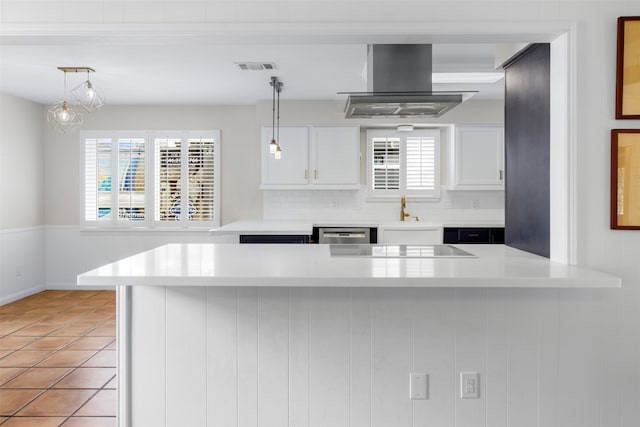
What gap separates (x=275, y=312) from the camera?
90.0 inches

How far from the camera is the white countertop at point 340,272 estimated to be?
1.82 metres

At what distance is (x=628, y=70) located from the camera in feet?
6.89

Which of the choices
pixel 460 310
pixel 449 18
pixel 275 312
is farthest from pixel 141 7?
pixel 460 310

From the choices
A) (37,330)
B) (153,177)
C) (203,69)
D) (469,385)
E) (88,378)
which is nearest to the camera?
(469,385)

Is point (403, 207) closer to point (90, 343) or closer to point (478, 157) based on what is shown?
point (478, 157)

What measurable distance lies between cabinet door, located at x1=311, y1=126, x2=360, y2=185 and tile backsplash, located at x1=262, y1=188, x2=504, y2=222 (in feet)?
1.35

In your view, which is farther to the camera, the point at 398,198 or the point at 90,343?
the point at 398,198

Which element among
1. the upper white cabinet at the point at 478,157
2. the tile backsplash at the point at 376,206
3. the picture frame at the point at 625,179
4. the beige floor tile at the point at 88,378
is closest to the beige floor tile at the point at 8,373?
the beige floor tile at the point at 88,378

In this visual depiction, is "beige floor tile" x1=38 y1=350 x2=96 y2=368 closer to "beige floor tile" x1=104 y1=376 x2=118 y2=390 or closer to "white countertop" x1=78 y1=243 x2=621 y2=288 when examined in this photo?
"beige floor tile" x1=104 y1=376 x2=118 y2=390

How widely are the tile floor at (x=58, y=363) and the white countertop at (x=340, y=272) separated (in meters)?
1.22

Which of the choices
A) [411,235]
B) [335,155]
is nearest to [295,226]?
[335,155]

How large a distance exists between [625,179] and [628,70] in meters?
0.49

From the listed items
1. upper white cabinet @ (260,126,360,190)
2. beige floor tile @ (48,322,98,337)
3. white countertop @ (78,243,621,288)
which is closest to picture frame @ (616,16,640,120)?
white countertop @ (78,243,621,288)

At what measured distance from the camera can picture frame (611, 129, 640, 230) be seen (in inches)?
82.7
